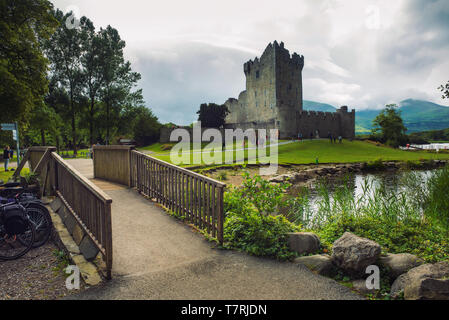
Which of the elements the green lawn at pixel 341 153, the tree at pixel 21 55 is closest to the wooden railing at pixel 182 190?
the tree at pixel 21 55

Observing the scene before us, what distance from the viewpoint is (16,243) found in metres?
5.84

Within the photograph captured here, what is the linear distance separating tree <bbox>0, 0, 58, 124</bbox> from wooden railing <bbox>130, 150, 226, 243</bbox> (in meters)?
9.64

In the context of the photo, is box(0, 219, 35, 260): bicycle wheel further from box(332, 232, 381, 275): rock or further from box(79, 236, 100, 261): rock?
box(332, 232, 381, 275): rock

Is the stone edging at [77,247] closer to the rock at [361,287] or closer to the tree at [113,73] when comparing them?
the rock at [361,287]

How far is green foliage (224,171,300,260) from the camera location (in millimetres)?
5180

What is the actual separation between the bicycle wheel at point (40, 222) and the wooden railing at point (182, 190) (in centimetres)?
276

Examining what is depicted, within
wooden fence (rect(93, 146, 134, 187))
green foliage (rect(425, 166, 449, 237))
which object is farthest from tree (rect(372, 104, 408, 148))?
wooden fence (rect(93, 146, 134, 187))

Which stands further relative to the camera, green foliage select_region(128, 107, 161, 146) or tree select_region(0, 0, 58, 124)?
green foliage select_region(128, 107, 161, 146)

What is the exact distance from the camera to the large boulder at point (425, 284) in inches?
135

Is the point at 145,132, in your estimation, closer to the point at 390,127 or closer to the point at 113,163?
the point at 113,163

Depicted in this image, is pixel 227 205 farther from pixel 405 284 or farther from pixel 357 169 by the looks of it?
pixel 357 169

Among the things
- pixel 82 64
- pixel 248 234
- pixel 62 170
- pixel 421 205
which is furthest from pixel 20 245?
pixel 82 64

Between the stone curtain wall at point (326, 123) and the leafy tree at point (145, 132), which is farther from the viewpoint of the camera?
the stone curtain wall at point (326, 123)
